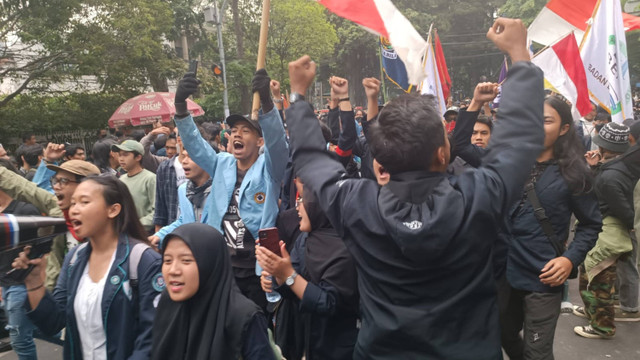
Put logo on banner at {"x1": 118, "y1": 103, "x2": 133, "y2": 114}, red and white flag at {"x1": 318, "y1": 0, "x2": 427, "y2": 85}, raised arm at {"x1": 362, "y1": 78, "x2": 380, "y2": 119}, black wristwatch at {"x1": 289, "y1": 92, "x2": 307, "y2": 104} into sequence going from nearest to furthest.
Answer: black wristwatch at {"x1": 289, "y1": 92, "x2": 307, "y2": 104} → raised arm at {"x1": 362, "y1": 78, "x2": 380, "y2": 119} → red and white flag at {"x1": 318, "y1": 0, "x2": 427, "y2": 85} → logo on banner at {"x1": 118, "y1": 103, "x2": 133, "y2": 114}

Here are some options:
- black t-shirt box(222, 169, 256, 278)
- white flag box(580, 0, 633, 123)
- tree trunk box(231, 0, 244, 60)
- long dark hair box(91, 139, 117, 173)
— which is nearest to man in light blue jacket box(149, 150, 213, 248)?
black t-shirt box(222, 169, 256, 278)

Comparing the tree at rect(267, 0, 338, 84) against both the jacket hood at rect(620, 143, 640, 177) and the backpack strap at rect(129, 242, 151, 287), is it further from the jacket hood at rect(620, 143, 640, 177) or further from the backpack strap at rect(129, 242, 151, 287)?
the backpack strap at rect(129, 242, 151, 287)

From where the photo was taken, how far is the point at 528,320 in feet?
8.80

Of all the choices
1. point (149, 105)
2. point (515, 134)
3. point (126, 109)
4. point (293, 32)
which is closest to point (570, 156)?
point (515, 134)

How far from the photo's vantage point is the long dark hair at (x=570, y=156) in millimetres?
2672

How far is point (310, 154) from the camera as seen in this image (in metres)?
1.77

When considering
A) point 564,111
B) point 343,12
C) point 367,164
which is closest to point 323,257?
point 367,164

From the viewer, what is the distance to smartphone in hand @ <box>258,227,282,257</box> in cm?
213

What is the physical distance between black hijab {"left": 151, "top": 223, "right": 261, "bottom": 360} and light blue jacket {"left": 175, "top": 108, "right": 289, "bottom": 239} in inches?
37.5

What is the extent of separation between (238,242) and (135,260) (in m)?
0.89

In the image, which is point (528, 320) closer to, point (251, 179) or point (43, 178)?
point (251, 179)

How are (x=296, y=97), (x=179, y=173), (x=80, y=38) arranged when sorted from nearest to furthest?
(x=296, y=97), (x=179, y=173), (x=80, y=38)

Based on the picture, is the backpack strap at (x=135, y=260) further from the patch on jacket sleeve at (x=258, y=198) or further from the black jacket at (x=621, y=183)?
the black jacket at (x=621, y=183)

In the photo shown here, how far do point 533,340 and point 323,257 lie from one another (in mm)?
1231
